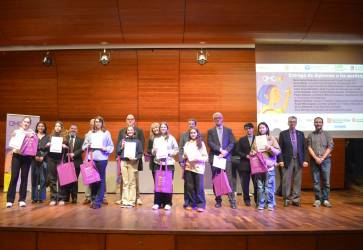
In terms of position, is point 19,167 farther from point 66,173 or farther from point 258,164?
point 258,164

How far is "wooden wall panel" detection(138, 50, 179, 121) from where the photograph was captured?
782cm

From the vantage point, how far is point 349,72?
24.4 feet

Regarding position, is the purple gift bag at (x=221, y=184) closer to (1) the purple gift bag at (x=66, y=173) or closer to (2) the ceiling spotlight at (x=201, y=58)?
(1) the purple gift bag at (x=66, y=173)

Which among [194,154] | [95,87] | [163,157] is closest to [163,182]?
[163,157]

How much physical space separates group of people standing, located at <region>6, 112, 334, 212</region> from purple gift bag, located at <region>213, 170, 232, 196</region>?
0.07m

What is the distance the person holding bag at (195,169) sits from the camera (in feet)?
17.3

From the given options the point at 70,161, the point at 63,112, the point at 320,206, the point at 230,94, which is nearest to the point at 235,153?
the point at 320,206

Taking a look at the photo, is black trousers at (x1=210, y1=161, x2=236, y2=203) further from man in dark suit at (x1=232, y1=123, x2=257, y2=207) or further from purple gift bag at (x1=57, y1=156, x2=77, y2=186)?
purple gift bag at (x1=57, y1=156, x2=77, y2=186)

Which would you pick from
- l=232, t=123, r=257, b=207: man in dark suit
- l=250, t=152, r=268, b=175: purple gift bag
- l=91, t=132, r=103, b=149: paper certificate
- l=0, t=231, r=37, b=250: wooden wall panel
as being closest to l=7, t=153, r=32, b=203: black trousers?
l=91, t=132, r=103, b=149: paper certificate

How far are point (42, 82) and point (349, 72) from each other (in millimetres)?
7010

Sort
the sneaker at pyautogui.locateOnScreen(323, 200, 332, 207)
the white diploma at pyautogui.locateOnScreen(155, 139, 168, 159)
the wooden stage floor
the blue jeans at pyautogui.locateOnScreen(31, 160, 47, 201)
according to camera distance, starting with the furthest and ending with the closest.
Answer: the blue jeans at pyautogui.locateOnScreen(31, 160, 47, 201) → the sneaker at pyautogui.locateOnScreen(323, 200, 332, 207) → the white diploma at pyautogui.locateOnScreen(155, 139, 168, 159) → the wooden stage floor

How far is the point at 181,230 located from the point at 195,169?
1.63 m

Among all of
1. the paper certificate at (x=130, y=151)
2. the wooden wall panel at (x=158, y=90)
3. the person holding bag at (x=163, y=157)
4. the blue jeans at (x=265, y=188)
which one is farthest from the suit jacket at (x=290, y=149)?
the wooden wall panel at (x=158, y=90)

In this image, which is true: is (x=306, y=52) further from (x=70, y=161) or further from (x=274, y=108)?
(x=70, y=161)
